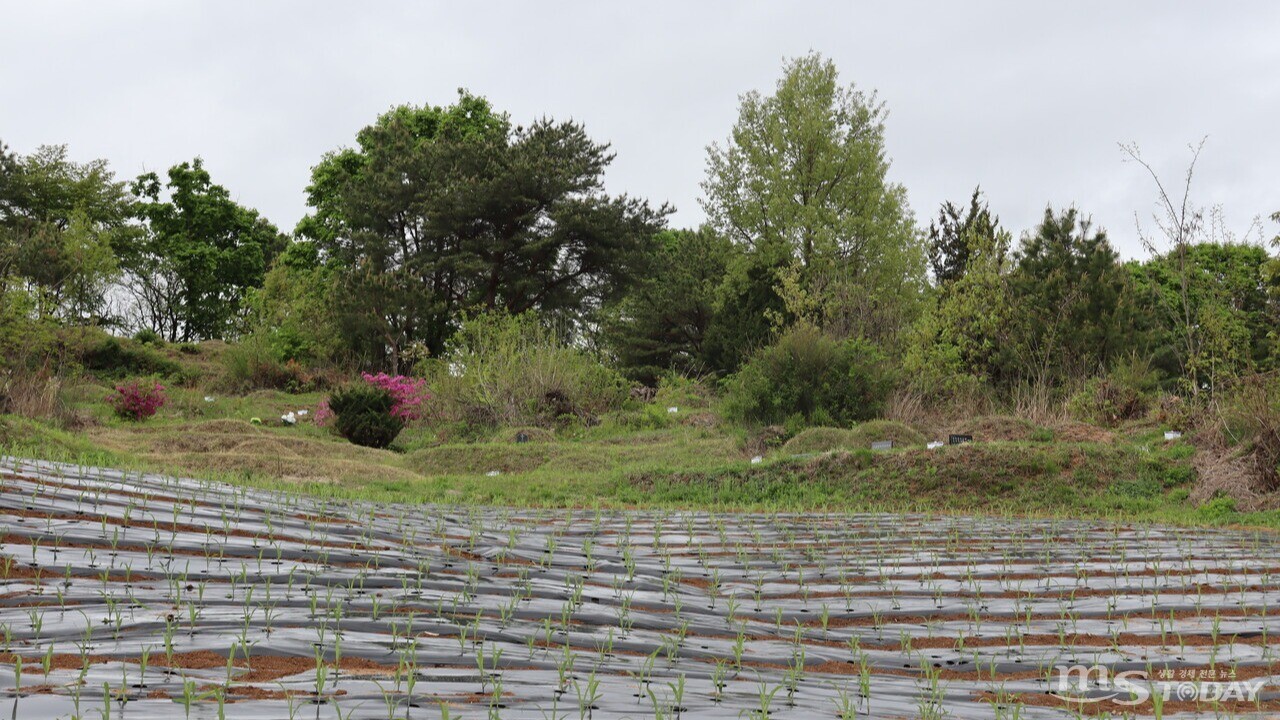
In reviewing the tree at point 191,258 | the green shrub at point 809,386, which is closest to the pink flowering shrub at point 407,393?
the green shrub at point 809,386

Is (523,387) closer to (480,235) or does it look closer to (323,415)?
(323,415)

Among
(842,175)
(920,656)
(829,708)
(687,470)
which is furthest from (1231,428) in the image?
(842,175)

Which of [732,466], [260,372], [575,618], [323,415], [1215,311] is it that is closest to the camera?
[575,618]

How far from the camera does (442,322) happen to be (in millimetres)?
27312

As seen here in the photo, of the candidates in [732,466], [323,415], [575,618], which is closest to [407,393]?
[323,415]

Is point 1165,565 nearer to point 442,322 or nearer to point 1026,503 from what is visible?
point 1026,503

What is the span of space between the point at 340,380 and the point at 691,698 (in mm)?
23132

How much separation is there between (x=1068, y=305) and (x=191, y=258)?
93.1 feet

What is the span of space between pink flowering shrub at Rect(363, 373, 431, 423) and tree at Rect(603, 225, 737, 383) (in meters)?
8.69

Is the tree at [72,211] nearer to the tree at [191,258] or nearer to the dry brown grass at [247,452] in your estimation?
the tree at [191,258]

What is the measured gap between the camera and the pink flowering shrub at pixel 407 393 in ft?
59.7

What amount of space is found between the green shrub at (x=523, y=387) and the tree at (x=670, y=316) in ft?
26.3

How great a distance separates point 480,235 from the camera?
26953mm

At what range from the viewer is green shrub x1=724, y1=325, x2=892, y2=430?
14508 mm
